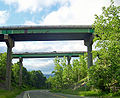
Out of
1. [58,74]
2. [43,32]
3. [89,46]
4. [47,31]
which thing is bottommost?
[58,74]

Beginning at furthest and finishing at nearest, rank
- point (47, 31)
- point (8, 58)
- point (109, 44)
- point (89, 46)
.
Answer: point (8, 58) < point (89, 46) < point (47, 31) < point (109, 44)

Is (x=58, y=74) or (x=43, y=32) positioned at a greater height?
(x=43, y=32)

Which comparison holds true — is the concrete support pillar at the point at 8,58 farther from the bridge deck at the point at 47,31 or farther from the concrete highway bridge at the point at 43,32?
the bridge deck at the point at 47,31

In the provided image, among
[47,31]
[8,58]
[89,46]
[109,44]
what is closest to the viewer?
[109,44]

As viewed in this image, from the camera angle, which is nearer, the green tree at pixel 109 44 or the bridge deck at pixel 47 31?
the green tree at pixel 109 44

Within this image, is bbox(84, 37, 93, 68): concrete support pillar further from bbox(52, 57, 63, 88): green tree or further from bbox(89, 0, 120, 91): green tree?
bbox(89, 0, 120, 91): green tree

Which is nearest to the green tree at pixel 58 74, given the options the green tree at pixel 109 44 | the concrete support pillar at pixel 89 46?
the concrete support pillar at pixel 89 46

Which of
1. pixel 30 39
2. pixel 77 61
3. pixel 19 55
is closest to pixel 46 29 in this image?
pixel 30 39

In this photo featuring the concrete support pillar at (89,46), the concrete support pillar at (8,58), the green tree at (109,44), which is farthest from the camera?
the concrete support pillar at (89,46)

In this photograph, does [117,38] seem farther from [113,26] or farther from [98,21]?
[98,21]

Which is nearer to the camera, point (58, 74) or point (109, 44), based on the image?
point (109, 44)

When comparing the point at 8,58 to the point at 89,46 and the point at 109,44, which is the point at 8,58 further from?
the point at 109,44

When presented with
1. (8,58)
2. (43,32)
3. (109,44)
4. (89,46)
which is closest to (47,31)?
(43,32)

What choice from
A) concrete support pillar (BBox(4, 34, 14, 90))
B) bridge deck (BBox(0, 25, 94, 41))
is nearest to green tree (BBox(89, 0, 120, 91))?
bridge deck (BBox(0, 25, 94, 41))
